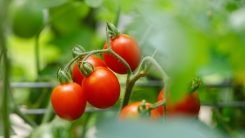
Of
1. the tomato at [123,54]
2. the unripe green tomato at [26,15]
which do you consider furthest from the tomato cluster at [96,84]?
the unripe green tomato at [26,15]

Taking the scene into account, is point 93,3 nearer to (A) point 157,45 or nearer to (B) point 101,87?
(B) point 101,87

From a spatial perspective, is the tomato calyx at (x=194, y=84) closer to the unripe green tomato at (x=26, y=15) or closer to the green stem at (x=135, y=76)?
the green stem at (x=135, y=76)

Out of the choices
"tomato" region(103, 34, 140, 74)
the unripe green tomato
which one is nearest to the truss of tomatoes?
"tomato" region(103, 34, 140, 74)

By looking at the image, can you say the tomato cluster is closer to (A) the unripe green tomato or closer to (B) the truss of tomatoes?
(B) the truss of tomatoes

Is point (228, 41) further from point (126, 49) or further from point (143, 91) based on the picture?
point (143, 91)

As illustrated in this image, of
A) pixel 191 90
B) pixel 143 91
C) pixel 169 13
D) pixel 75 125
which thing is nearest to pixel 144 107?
pixel 191 90

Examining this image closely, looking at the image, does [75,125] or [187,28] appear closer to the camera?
[187,28]
